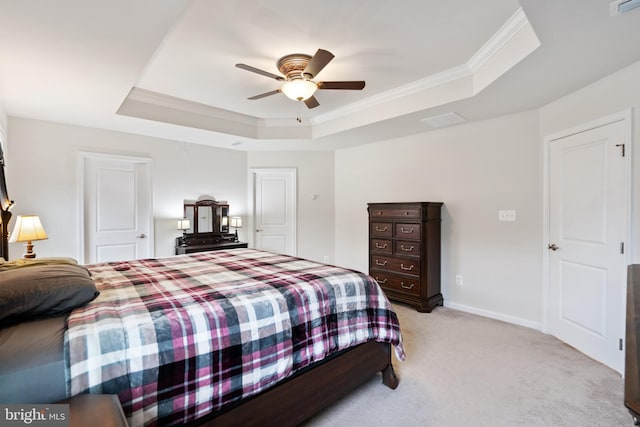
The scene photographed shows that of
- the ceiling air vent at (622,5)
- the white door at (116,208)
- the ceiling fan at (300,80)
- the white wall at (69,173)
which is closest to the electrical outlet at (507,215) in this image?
the ceiling air vent at (622,5)

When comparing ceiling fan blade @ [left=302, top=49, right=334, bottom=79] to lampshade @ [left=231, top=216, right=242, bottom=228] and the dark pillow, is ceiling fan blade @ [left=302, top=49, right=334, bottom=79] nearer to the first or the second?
the dark pillow

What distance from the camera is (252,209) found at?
5.33 meters

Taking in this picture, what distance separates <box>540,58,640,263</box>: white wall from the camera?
7.24 feet

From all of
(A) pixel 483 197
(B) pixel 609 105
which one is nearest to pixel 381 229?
(A) pixel 483 197

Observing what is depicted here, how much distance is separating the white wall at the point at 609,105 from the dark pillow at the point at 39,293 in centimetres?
359

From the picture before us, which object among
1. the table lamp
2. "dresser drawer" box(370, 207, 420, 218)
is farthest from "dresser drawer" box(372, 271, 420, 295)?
the table lamp

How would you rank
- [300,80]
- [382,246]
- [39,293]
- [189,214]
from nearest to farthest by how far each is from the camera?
[39,293] < [300,80] < [382,246] < [189,214]

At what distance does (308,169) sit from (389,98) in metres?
2.14

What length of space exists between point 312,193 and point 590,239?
377 centimetres

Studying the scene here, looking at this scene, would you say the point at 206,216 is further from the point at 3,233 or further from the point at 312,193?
the point at 3,233

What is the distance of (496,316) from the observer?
3.47m

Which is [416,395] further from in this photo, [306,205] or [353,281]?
[306,205]

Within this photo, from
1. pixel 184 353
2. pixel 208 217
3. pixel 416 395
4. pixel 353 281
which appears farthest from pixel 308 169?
pixel 184 353

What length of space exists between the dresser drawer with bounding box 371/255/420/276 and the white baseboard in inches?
27.8
